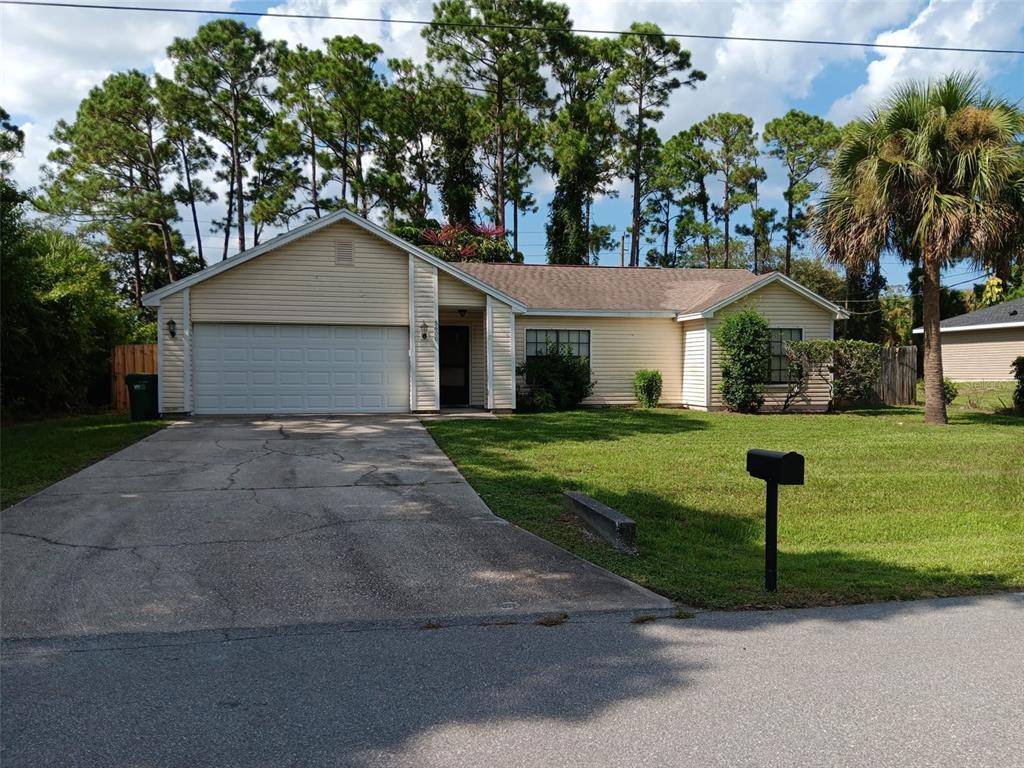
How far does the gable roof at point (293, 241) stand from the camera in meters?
15.9

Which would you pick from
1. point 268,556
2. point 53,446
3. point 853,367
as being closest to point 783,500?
point 268,556

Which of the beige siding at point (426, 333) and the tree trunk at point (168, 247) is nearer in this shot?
the beige siding at point (426, 333)

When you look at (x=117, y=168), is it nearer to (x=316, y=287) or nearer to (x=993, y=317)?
(x=316, y=287)

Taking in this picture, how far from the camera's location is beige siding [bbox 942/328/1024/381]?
89.9 feet

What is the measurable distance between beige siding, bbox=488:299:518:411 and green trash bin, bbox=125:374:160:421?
7569 millimetres

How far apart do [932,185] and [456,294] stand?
10484mm

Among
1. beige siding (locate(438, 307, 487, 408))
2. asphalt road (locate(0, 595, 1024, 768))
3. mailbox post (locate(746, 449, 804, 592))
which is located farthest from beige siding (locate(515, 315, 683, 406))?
asphalt road (locate(0, 595, 1024, 768))

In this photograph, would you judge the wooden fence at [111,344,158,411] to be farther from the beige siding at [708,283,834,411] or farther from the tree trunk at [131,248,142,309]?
the tree trunk at [131,248,142,309]

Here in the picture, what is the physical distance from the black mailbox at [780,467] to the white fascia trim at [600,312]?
1358 cm

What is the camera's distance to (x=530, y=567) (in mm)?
5941

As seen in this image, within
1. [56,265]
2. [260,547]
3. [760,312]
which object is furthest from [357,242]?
[260,547]

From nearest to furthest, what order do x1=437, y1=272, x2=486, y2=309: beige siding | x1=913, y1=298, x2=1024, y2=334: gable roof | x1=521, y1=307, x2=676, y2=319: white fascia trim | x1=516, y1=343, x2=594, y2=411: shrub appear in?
x1=437, y1=272, x2=486, y2=309: beige siding < x1=516, y1=343, x2=594, y2=411: shrub < x1=521, y1=307, x2=676, y2=319: white fascia trim < x1=913, y1=298, x2=1024, y2=334: gable roof

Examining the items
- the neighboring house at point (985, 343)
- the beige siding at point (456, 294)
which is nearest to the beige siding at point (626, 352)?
the beige siding at point (456, 294)

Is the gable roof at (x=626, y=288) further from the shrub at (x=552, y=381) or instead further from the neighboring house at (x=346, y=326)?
the shrub at (x=552, y=381)
